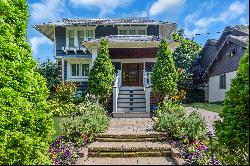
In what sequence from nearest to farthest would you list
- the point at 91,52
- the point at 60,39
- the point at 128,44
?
the point at 128,44
the point at 91,52
the point at 60,39

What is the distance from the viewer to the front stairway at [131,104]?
18.1m

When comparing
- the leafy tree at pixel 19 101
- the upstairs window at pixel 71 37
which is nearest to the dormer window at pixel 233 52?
the upstairs window at pixel 71 37

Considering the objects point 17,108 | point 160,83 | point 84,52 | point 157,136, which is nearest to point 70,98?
point 160,83

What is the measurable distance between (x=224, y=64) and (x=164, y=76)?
13.7 meters

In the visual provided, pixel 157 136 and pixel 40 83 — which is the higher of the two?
pixel 40 83

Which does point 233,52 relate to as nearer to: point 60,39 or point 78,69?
point 78,69

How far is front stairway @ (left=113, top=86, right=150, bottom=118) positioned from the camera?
59.4 ft

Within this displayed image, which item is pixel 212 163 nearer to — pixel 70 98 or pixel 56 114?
pixel 56 114

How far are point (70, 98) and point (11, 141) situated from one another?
1312 cm

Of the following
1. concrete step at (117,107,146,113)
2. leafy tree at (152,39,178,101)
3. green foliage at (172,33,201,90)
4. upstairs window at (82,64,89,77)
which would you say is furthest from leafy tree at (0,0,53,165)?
green foliage at (172,33,201,90)

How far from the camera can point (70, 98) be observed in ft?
68.9

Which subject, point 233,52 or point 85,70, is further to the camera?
point 85,70

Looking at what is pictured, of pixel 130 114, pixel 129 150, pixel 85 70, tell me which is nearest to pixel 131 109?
pixel 130 114

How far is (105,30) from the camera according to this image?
28.7 meters
